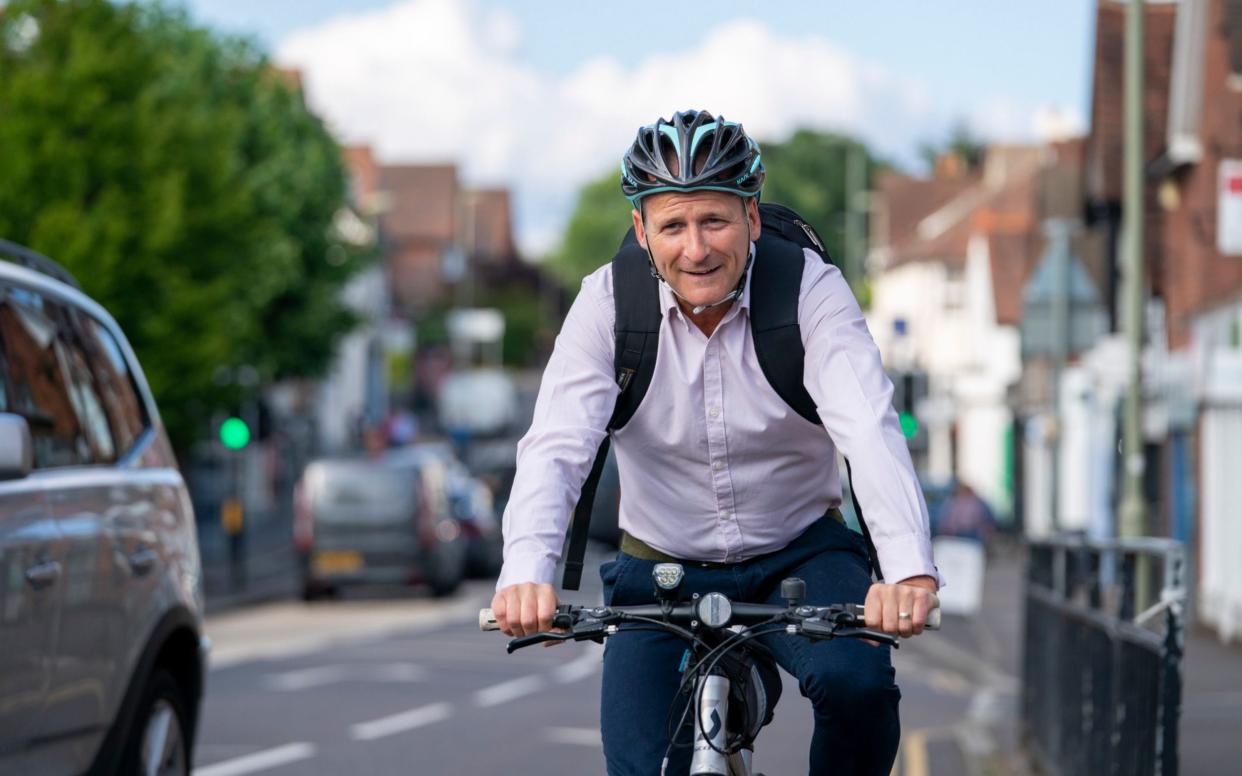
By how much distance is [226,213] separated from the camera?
32312 mm

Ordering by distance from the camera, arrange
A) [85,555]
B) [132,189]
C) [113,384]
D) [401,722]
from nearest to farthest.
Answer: [85,555], [113,384], [401,722], [132,189]

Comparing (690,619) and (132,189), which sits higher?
(132,189)

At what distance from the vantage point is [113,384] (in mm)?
7820

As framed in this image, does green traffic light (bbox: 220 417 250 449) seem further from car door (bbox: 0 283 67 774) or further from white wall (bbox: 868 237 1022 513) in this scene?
white wall (bbox: 868 237 1022 513)

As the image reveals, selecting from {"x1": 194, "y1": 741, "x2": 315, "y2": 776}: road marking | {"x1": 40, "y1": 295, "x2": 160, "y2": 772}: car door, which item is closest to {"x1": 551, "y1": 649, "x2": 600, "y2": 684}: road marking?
{"x1": 194, "y1": 741, "x2": 315, "y2": 776}: road marking

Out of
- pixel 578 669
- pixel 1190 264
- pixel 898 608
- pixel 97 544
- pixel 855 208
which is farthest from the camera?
pixel 855 208

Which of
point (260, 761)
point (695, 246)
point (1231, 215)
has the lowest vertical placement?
point (260, 761)

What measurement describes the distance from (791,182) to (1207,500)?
2888 inches

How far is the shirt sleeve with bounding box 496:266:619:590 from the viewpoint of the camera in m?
4.65

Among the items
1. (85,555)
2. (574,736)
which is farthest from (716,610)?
(574,736)

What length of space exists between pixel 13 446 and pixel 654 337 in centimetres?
194

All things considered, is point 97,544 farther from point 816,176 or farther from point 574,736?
point 816,176

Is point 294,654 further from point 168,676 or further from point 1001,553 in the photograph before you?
point 1001,553

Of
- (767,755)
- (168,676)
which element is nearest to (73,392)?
(168,676)
